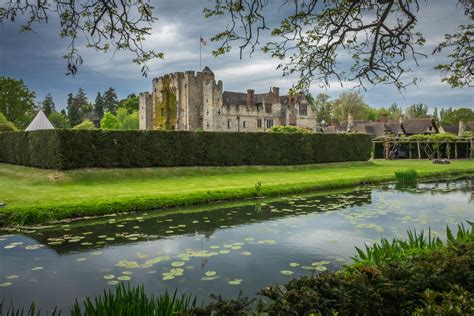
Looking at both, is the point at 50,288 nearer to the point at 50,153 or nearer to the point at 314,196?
the point at 314,196

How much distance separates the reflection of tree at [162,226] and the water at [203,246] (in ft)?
0.08

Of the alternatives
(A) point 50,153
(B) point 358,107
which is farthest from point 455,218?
(B) point 358,107

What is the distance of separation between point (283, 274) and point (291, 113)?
63054mm

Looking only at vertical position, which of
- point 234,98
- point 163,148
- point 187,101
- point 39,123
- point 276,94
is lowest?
point 163,148

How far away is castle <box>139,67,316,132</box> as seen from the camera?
196 feet

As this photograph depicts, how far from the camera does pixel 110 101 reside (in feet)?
378

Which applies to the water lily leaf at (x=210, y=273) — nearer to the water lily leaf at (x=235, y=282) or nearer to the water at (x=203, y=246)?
the water at (x=203, y=246)

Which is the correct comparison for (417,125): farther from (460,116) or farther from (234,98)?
(460,116)

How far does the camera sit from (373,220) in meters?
11.7

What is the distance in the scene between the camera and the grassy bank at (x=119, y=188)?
12289 millimetres

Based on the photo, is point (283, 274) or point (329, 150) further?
point (329, 150)

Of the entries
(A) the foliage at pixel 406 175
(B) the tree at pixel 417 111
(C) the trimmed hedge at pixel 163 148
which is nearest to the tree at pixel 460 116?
(B) the tree at pixel 417 111

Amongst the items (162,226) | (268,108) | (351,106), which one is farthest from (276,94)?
(162,226)

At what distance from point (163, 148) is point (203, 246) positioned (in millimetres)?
15643
